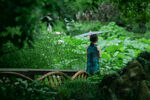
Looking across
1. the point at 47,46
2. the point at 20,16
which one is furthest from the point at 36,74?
the point at 20,16

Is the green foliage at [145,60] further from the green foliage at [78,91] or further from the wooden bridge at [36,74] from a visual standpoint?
the wooden bridge at [36,74]

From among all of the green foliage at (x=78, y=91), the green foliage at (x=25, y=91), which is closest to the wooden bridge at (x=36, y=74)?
the green foliage at (x=25, y=91)

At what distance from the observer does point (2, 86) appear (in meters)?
4.04

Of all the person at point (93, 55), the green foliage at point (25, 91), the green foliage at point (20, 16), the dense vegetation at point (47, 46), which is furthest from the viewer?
the person at point (93, 55)

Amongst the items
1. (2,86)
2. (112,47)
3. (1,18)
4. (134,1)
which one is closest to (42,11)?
(1,18)

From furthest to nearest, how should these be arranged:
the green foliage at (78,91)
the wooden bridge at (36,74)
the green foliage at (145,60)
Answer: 1. the green foliage at (145,60)
2. the wooden bridge at (36,74)
3. the green foliage at (78,91)

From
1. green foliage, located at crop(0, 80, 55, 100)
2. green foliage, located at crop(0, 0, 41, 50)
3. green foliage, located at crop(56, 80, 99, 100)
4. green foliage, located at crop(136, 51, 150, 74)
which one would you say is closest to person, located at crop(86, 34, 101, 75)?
green foliage, located at crop(136, 51, 150, 74)

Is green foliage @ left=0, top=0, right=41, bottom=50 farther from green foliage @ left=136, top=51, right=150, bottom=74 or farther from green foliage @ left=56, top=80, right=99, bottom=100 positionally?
green foliage @ left=136, top=51, right=150, bottom=74

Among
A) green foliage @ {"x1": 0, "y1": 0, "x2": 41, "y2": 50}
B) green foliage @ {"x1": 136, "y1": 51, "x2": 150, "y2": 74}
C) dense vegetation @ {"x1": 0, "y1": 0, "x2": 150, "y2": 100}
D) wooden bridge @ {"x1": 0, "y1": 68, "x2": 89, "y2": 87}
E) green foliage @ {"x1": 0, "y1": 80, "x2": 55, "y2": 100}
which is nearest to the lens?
green foliage @ {"x1": 0, "y1": 0, "x2": 41, "y2": 50}

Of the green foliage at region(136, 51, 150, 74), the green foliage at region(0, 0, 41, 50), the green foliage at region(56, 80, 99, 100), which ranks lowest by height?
the green foliage at region(56, 80, 99, 100)

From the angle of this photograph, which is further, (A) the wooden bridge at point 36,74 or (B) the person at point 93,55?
(B) the person at point 93,55

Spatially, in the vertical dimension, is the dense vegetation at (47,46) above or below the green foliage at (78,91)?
above

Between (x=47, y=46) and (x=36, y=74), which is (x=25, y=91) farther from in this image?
(x=47, y=46)

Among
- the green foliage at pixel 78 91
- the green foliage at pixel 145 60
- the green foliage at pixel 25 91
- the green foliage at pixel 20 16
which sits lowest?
the green foliage at pixel 78 91
